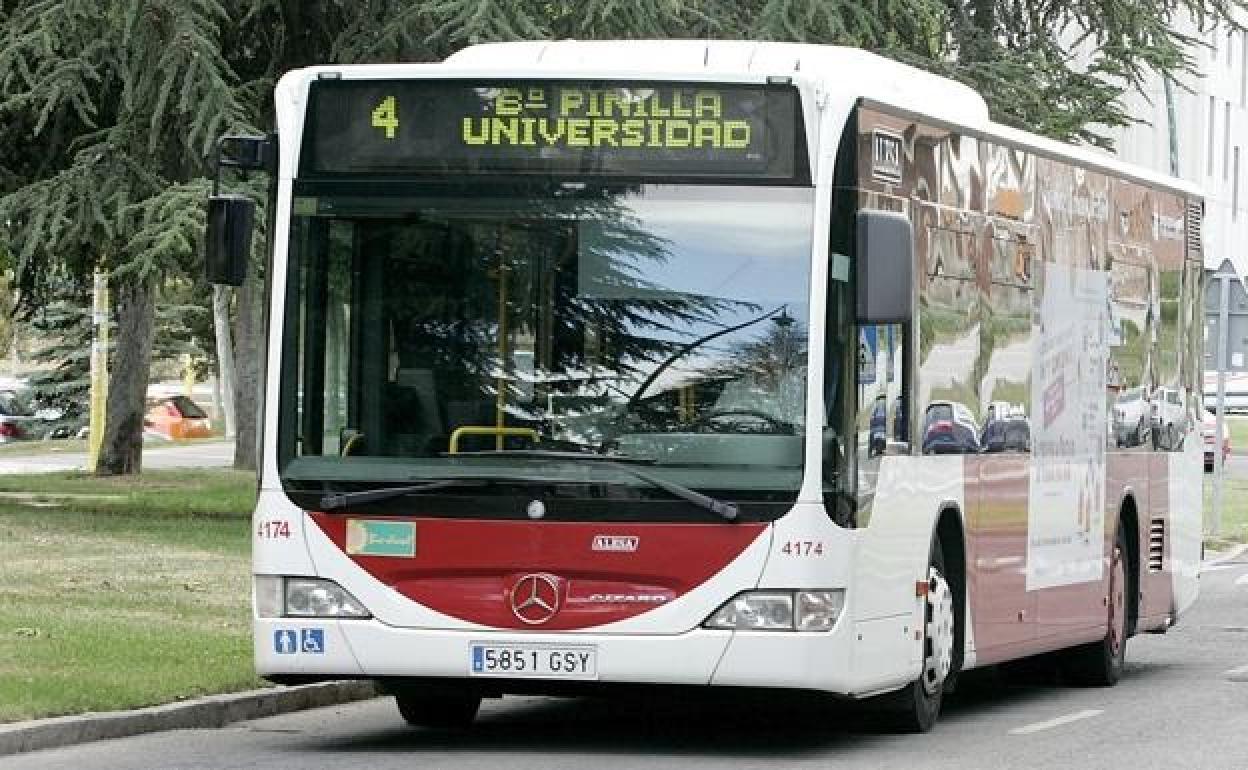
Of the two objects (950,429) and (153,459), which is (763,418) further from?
(153,459)

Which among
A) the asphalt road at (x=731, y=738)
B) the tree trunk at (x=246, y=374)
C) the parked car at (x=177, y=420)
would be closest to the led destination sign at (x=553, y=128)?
the asphalt road at (x=731, y=738)

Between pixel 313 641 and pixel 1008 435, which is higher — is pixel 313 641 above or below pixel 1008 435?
below

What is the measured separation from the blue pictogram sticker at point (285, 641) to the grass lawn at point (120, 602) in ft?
3.95

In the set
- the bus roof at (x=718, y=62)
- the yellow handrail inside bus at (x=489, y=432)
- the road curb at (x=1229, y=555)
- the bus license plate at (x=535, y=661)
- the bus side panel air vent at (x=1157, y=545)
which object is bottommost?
the road curb at (x=1229, y=555)

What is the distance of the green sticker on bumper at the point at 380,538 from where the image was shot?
12938mm

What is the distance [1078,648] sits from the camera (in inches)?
714

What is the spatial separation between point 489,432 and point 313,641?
1.11m

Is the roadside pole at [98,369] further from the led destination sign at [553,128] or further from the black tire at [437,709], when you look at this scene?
the led destination sign at [553,128]

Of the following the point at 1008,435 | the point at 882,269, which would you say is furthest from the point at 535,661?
the point at 1008,435

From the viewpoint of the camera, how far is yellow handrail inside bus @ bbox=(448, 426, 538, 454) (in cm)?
1295

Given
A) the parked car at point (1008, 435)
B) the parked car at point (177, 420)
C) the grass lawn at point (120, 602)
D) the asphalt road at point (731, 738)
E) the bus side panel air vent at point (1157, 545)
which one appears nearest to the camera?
the asphalt road at point (731, 738)

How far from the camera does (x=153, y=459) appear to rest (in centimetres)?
5731

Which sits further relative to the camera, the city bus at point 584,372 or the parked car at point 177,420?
the parked car at point 177,420

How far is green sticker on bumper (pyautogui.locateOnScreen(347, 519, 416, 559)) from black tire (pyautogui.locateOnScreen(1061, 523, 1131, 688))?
6.22 meters
